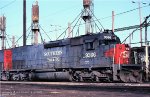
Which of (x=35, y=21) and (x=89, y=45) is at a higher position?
(x=35, y=21)

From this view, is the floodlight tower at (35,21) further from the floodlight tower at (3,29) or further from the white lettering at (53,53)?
the white lettering at (53,53)

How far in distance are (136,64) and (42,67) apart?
30.5 feet

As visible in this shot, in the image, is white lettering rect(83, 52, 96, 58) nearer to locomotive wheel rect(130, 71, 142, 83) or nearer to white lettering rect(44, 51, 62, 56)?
white lettering rect(44, 51, 62, 56)

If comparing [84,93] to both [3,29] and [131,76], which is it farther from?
[3,29]

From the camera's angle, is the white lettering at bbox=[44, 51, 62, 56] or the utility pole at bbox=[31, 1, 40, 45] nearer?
the white lettering at bbox=[44, 51, 62, 56]

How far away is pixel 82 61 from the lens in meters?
23.9

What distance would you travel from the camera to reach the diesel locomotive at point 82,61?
21.5 meters

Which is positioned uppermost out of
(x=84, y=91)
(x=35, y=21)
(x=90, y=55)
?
(x=35, y=21)

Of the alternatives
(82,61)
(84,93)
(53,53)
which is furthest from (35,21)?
(84,93)

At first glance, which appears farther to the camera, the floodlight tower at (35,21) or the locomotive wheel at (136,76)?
the floodlight tower at (35,21)

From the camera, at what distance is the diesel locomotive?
21.5 m

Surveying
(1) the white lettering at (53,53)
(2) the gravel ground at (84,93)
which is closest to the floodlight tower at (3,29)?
(1) the white lettering at (53,53)

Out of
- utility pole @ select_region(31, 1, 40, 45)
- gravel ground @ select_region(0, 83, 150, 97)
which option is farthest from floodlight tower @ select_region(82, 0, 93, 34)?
gravel ground @ select_region(0, 83, 150, 97)

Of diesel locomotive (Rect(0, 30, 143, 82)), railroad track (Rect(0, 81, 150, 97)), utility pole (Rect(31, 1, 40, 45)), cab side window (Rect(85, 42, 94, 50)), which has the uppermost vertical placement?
utility pole (Rect(31, 1, 40, 45))
